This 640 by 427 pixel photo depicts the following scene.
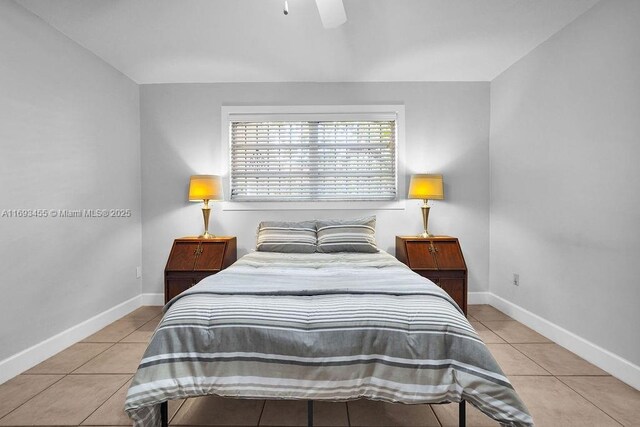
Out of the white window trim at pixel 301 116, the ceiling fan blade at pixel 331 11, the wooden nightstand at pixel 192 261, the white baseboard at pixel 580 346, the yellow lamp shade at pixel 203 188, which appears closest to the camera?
the ceiling fan blade at pixel 331 11

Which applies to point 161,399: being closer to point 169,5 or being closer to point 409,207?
point 169,5

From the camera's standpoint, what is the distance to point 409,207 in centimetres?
385

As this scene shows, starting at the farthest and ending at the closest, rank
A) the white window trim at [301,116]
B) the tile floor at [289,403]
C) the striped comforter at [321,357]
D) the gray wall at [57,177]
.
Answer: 1. the white window trim at [301,116]
2. the gray wall at [57,177]
3. the tile floor at [289,403]
4. the striped comforter at [321,357]

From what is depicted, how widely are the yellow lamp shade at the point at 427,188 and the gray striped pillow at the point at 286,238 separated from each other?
1.15 meters

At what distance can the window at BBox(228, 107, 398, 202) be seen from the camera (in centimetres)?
387

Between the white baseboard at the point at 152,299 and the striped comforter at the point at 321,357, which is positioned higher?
the striped comforter at the point at 321,357

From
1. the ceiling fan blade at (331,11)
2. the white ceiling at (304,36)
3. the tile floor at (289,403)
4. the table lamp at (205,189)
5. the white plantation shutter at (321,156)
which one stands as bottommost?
the tile floor at (289,403)

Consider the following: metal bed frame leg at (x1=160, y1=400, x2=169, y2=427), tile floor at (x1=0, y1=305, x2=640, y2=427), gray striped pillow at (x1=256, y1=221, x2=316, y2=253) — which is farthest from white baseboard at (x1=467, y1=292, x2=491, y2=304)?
metal bed frame leg at (x1=160, y1=400, x2=169, y2=427)

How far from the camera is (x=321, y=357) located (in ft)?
4.95

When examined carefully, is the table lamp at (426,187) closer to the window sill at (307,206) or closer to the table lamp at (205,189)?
the window sill at (307,206)

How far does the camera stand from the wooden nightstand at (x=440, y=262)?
331 centimetres

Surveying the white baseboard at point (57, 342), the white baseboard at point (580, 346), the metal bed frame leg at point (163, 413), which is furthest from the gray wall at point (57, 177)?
the white baseboard at point (580, 346)

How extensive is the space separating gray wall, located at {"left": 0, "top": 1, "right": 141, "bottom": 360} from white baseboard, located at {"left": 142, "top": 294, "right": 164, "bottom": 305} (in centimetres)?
28

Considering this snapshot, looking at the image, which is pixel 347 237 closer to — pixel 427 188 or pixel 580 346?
pixel 427 188
